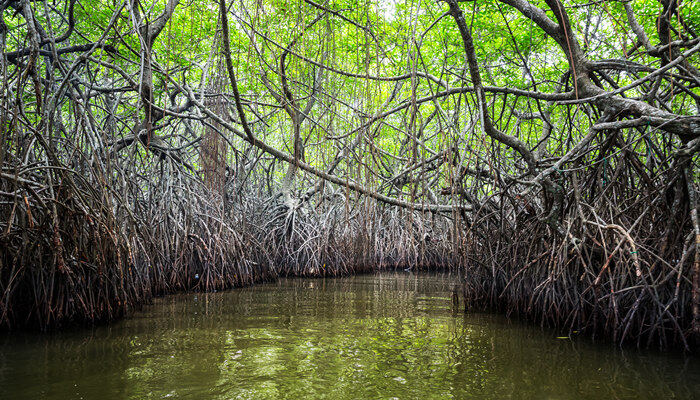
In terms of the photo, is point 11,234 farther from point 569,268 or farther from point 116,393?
point 569,268

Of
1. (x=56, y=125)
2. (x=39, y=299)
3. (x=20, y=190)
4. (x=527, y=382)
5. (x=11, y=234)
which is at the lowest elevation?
(x=527, y=382)

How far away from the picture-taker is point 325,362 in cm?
228

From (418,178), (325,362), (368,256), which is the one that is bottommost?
(325,362)

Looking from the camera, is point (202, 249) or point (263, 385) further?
point (202, 249)

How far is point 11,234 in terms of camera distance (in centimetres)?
250

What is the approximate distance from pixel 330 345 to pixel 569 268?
68.0 inches

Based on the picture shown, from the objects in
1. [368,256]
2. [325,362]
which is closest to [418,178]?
[325,362]

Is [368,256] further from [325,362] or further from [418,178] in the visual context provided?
[418,178]

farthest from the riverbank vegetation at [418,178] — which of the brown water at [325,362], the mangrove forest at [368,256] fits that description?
the brown water at [325,362]

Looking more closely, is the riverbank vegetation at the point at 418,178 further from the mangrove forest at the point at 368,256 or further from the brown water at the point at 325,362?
the brown water at the point at 325,362

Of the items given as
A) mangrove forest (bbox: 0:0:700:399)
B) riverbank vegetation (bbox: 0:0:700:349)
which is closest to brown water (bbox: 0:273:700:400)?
mangrove forest (bbox: 0:0:700:399)

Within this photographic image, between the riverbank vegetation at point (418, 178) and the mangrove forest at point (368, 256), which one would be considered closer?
the mangrove forest at point (368, 256)

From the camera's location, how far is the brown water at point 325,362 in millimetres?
1873

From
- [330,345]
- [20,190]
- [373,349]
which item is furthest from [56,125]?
[373,349]
